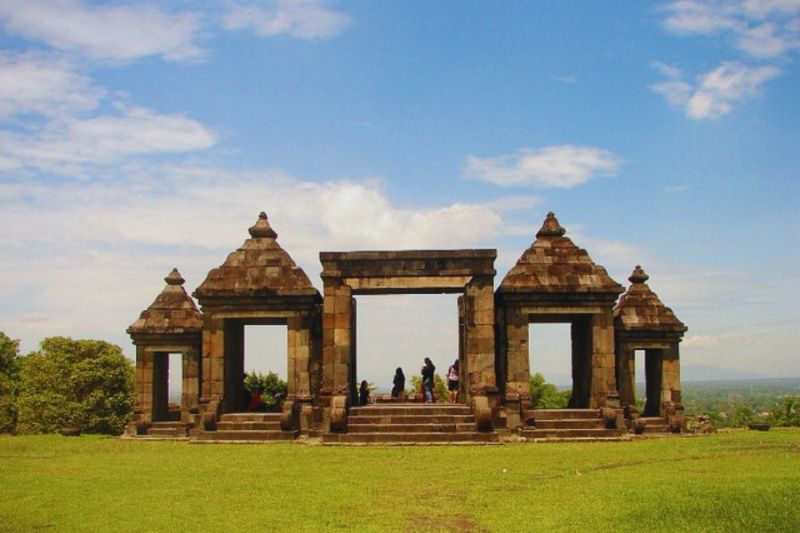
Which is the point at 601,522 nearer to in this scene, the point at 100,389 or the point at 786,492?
the point at 786,492

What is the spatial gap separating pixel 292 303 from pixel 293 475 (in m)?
8.40

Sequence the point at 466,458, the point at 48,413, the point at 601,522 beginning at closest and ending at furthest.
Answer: the point at 601,522, the point at 466,458, the point at 48,413

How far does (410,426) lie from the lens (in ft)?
65.9

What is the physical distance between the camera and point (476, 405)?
66.6 feet

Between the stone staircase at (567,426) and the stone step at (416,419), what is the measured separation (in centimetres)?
165

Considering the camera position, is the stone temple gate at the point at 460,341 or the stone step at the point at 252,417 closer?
the stone temple gate at the point at 460,341

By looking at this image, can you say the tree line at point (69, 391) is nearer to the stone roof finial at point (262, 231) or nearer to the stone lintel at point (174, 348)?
the stone lintel at point (174, 348)

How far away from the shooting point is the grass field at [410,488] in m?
10.5

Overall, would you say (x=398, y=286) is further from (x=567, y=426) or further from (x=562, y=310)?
(x=567, y=426)

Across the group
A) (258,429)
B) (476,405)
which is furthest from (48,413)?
(476,405)

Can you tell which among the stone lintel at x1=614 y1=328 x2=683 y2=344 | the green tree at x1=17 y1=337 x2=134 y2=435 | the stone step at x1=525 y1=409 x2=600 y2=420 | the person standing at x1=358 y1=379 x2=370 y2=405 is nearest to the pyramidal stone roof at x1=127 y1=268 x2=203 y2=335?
the person standing at x1=358 y1=379 x2=370 y2=405

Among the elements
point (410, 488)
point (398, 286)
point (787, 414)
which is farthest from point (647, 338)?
point (787, 414)

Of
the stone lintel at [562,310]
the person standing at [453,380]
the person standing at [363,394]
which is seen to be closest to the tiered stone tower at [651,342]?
the stone lintel at [562,310]

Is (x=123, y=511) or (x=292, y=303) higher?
(x=292, y=303)
